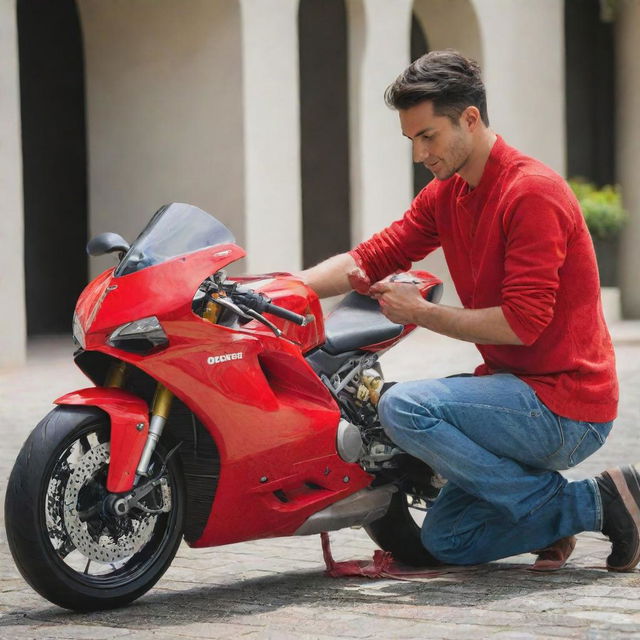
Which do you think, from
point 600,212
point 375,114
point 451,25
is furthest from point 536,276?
point 451,25

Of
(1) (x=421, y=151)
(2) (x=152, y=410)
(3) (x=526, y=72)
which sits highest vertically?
(3) (x=526, y=72)

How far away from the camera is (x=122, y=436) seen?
370cm

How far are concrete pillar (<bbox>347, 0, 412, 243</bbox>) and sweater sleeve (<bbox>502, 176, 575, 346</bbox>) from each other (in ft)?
32.7

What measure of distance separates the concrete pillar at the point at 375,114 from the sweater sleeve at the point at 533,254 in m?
9.98

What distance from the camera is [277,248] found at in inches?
506

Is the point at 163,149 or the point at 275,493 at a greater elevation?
the point at 163,149

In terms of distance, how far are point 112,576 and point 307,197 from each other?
44.8 ft

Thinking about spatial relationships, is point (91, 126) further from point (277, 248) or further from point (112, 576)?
point (112, 576)

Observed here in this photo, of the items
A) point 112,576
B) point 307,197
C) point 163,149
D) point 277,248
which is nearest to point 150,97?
point 163,149

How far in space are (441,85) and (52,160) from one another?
10775 millimetres

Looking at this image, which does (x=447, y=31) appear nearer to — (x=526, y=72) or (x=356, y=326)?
(x=526, y=72)

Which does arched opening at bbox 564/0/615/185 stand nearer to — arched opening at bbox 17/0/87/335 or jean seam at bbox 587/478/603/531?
arched opening at bbox 17/0/87/335

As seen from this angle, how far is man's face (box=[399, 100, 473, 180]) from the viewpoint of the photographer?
13.4 ft

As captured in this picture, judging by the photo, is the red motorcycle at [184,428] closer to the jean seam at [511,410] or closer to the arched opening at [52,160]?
the jean seam at [511,410]
